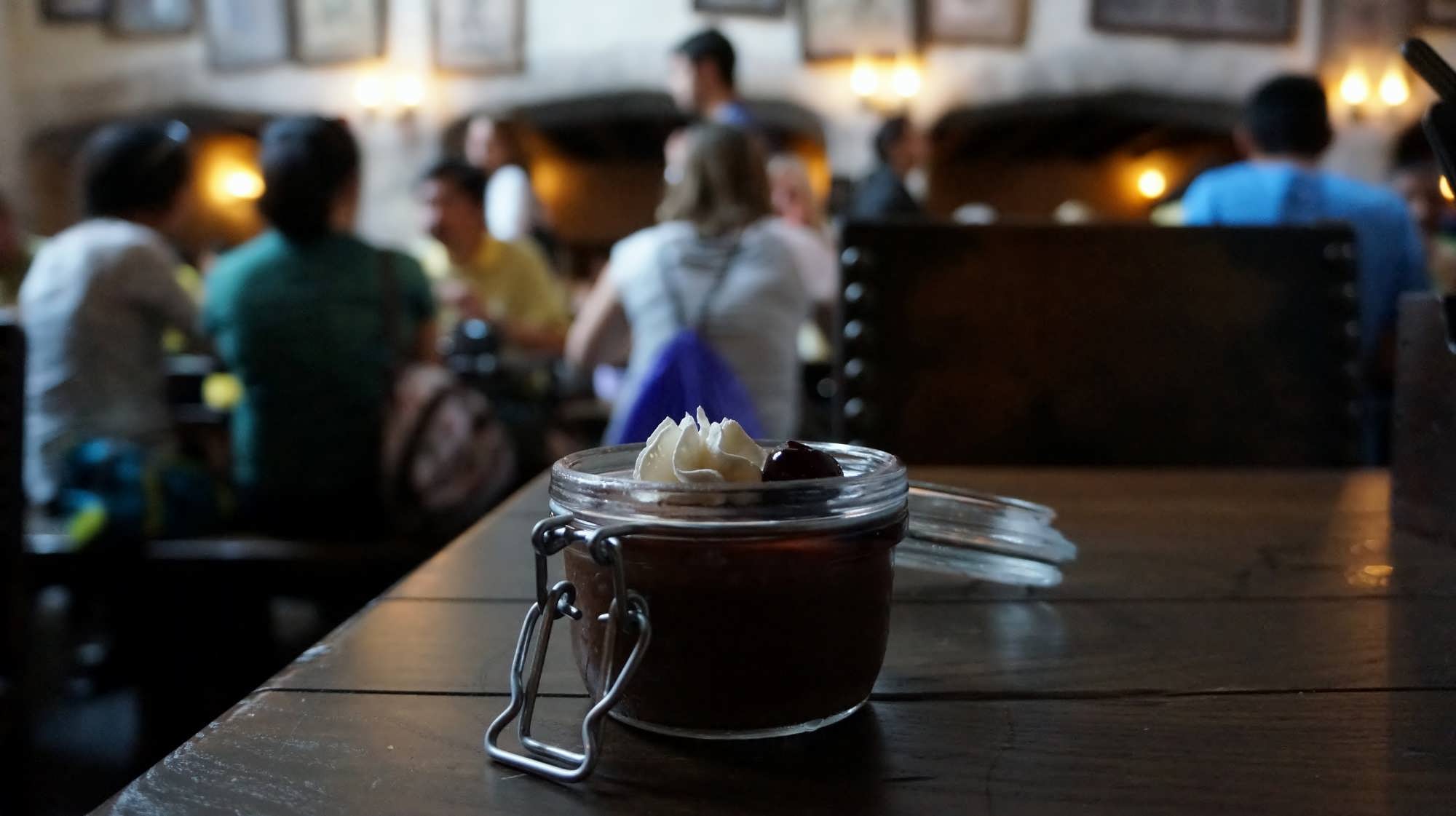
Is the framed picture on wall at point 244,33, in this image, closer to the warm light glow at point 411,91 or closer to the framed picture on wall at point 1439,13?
the warm light glow at point 411,91

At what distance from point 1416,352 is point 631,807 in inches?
28.9

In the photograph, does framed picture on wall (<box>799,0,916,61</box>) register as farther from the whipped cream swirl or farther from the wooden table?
the whipped cream swirl

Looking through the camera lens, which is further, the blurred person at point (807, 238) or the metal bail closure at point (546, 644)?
the blurred person at point (807, 238)

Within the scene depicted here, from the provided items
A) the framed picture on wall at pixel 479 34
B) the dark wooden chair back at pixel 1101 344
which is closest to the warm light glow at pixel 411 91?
the framed picture on wall at pixel 479 34

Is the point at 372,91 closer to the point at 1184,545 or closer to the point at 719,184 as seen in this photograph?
the point at 719,184

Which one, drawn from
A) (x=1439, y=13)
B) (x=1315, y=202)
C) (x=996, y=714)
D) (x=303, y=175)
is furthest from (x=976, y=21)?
(x=996, y=714)

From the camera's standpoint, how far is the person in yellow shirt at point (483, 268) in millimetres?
3312

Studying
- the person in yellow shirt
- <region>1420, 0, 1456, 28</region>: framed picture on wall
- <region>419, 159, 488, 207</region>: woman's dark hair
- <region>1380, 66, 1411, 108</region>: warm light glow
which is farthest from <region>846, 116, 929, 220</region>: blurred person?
<region>1420, 0, 1456, 28</region>: framed picture on wall

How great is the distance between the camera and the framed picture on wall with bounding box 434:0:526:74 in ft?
25.8

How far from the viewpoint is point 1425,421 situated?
839 mm

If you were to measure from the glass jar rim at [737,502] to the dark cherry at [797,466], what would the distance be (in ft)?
0.08

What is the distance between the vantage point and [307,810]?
41 centimetres

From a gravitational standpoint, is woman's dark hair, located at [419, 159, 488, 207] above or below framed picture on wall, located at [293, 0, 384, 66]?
below

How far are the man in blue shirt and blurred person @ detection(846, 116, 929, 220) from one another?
133cm
